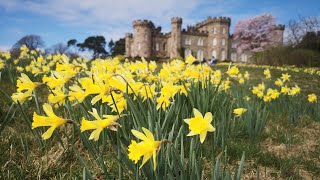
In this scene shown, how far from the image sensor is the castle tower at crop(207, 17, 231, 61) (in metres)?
42.6

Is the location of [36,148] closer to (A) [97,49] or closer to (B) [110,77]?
(B) [110,77]

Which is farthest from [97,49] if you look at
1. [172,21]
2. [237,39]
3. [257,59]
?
[257,59]

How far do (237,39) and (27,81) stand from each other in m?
42.2

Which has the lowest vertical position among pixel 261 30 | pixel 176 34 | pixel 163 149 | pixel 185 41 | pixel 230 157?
pixel 230 157

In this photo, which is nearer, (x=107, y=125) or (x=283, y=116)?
(x=107, y=125)

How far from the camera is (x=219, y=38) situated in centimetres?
4297

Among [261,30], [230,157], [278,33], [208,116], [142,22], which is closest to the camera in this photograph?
[208,116]

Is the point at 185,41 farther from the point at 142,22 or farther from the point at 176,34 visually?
the point at 142,22

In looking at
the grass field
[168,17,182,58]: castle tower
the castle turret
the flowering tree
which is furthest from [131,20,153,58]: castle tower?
the grass field

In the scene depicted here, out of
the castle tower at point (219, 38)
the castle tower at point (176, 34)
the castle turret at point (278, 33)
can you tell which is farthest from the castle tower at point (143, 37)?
the castle turret at point (278, 33)

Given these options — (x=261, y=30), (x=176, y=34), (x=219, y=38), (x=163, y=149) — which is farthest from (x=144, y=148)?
(x=219, y=38)

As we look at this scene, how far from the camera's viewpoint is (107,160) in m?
1.64

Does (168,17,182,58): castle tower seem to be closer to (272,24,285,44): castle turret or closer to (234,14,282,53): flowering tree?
(234,14,282,53): flowering tree

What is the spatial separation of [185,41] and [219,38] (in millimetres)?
5485
